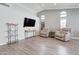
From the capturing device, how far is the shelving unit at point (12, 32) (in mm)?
4836

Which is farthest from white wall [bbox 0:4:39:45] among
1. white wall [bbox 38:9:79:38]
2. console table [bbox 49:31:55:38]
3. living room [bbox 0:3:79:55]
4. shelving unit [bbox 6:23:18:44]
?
console table [bbox 49:31:55:38]

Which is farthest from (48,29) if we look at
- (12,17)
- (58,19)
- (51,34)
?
(12,17)

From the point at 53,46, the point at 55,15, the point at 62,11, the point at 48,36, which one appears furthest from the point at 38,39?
the point at 62,11

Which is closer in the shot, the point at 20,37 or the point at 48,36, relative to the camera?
the point at 48,36

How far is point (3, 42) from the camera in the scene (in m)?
4.34

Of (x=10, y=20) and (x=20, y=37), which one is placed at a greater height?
(x=10, y=20)

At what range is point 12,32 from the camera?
5113 millimetres

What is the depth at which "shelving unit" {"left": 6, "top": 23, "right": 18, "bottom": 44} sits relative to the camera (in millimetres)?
4836

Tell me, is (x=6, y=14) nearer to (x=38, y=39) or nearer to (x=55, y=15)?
(x=38, y=39)

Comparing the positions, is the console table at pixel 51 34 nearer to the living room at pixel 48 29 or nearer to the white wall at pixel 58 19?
the living room at pixel 48 29

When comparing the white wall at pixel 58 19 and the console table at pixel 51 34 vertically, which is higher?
the white wall at pixel 58 19

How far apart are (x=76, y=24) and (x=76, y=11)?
525mm

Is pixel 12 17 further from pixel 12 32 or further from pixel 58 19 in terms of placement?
pixel 58 19

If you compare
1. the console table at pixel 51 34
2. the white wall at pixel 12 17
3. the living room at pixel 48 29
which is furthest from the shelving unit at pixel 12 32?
the console table at pixel 51 34
